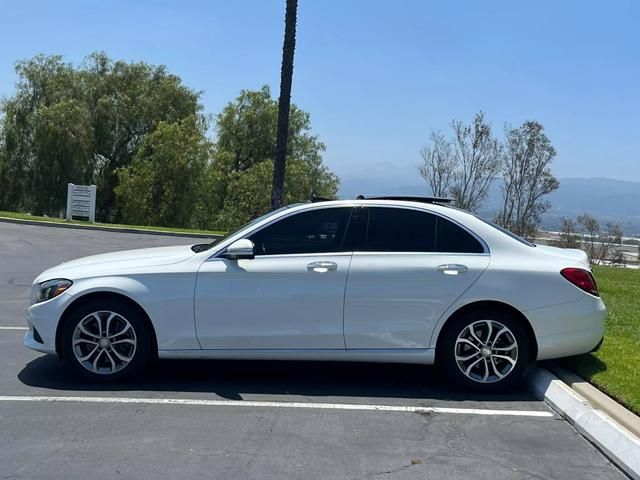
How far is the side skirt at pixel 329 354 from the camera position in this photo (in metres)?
5.59

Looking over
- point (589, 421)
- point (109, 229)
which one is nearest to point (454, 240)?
point (589, 421)

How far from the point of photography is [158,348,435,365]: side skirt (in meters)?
5.59

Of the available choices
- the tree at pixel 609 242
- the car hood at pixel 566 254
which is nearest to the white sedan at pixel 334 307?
the car hood at pixel 566 254

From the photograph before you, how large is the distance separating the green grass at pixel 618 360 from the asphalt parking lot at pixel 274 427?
57cm

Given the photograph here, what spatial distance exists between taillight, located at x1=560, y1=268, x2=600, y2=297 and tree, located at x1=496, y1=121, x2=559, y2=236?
2573cm

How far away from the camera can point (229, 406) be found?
5.19 m

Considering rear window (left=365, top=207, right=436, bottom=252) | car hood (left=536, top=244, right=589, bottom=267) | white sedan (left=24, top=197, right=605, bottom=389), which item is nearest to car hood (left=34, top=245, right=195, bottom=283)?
white sedan (left=24, top=197, right=605, bottom=389)

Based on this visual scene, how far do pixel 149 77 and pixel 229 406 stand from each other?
42.2 m

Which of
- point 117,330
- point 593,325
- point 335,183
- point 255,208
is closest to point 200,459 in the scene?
point 117,330

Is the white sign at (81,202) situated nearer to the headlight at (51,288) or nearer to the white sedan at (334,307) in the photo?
the headlight at (51,288)

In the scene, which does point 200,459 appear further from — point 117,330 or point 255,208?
point 255,208

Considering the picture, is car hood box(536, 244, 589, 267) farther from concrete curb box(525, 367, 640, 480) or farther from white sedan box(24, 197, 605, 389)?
concrete curb box(525, 367, 640, 480)

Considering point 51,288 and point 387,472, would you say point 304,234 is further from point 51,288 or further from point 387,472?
point 387,472

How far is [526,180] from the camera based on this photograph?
3234 cm
